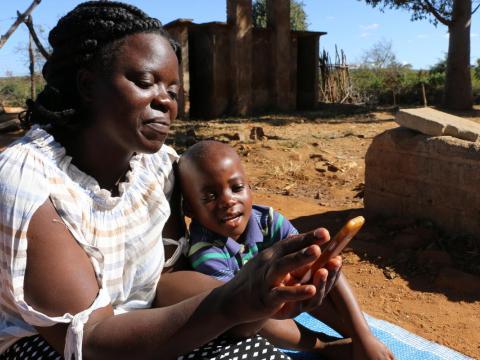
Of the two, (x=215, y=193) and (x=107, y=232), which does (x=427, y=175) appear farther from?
(x=107, y=232)

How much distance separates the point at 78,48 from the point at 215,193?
760mm

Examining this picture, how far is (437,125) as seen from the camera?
165 inches

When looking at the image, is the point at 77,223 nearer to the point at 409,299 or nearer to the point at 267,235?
the point at 267,235

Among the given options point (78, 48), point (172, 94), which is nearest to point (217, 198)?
point (172, 94)

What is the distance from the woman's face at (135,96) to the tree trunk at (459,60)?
13.6 meters

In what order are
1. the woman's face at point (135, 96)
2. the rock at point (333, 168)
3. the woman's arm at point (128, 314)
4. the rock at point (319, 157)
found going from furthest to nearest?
the rock at point (319, 157), the rock at point (333, 168), the woman's face at point (135, 96), the woman's arm at point (128, 314)

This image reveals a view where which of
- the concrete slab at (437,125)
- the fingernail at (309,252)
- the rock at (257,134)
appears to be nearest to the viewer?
the fingernail at (309,252)

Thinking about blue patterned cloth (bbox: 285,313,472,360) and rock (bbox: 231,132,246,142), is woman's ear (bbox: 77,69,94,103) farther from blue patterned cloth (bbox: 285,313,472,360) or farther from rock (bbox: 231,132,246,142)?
rock (bbox: 231,132,246,142)

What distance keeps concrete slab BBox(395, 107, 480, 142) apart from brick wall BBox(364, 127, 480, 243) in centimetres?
6

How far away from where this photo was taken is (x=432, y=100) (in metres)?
16.5

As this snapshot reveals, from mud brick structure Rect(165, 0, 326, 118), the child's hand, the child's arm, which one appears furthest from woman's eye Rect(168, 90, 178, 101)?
mud brick structure Rect(165, 0, 326, 118)

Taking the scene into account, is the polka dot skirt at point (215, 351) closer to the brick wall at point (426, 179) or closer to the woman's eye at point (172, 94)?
the woman's eye at point (172, 94)

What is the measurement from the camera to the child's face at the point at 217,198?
1.97 m

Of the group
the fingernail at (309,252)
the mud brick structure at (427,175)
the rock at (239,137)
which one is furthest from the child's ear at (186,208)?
the rock at (239,137)
